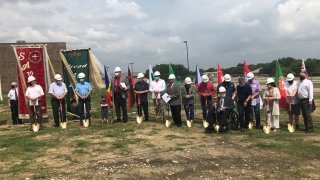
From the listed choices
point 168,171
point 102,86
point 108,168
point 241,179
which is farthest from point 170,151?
point 102,86

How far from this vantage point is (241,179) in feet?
15.1

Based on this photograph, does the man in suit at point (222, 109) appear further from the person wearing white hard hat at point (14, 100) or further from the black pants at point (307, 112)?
the person wearing white hard hat at point (14, 100)

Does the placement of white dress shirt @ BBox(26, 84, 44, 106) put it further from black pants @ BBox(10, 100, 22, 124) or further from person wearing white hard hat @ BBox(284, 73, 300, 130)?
person wearing white hard hat @ BBox(284, 73, 300, 130)

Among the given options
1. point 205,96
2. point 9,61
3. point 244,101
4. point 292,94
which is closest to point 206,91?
point 205,96

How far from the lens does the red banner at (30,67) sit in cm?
1027

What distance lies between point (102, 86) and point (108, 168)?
6.20 m

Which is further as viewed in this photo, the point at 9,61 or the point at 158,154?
the point at 9,61

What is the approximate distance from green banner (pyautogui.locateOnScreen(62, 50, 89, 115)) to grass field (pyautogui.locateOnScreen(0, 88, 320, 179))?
2353mm

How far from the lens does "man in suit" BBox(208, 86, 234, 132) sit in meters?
8.17

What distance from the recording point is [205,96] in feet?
31.1

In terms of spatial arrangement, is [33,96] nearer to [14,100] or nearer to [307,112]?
[14,100]

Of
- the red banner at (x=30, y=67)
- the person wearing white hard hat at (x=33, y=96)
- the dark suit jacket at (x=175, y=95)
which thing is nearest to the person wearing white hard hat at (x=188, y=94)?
the dark suit jacket at (x=175, y=95)

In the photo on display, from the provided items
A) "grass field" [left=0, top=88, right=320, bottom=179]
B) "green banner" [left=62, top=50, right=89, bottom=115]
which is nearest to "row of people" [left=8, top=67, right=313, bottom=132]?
"grass field" [left=0, top=88, right=320, bottom=179]

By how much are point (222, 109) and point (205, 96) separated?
48.6 inches
